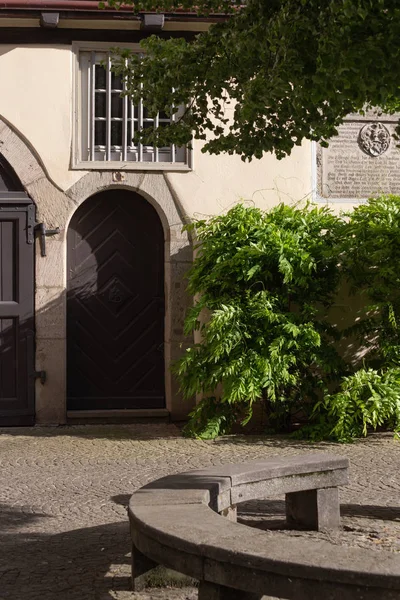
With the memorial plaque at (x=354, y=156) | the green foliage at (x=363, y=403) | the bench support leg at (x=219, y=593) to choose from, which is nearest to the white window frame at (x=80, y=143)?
the memorial plaque at (x=354, y=156)

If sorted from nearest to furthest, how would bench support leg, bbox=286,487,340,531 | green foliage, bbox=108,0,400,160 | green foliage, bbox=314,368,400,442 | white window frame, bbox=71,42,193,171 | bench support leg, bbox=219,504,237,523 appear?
green foliage, bbox=108,0,400,160 → bench support leg, bbox=219,504,237,523 → bench support leg, bbox=286,487,340,531 → green foliage, bbox=314,368,400,442 → white window frame, bbox=71,42,193,171

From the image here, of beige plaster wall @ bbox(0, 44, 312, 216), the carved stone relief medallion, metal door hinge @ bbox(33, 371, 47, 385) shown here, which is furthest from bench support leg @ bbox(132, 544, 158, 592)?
the carved stone relief medallion

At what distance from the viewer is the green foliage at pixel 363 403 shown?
Result: 873 cm

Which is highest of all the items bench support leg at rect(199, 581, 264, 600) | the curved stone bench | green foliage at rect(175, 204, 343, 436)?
green foliage at rect(175, 204, 343, 436)

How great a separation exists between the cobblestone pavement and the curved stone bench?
41 cm

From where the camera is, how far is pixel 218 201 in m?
10.5

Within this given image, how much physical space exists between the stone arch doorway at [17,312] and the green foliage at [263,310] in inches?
66.0

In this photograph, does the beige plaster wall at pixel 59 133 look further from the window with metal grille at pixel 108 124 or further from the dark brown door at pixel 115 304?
the dark brown door at pixel 115 304

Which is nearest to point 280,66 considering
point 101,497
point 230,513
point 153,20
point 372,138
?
point 230,513

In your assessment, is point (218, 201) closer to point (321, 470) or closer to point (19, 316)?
point (19, 316)

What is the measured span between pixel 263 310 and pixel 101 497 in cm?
Answer: 301

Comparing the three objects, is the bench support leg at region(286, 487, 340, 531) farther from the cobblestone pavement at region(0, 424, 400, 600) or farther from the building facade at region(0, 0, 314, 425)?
the building facade at region(0, 0, 314, 425)

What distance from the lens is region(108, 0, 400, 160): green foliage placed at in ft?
14.1

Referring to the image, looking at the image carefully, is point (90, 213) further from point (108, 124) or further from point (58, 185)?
point (108, 124)
